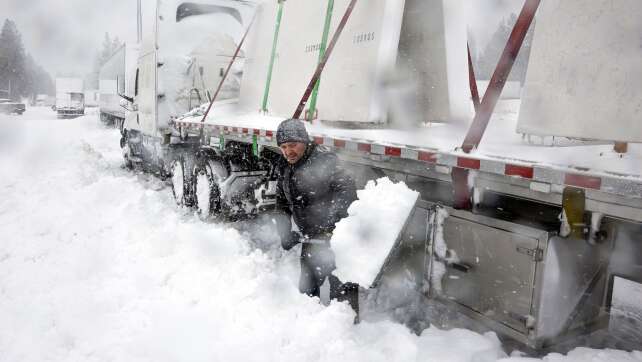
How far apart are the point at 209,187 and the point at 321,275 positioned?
3317 mm

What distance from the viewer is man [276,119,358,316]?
3.61m

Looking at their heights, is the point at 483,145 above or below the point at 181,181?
above

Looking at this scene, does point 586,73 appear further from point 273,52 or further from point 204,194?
point 204,194

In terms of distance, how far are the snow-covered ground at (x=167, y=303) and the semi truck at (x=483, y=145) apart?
43cm

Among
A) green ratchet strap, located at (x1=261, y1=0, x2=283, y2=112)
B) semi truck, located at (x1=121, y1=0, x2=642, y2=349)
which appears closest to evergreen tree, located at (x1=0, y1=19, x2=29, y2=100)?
green ratchet strap, located at (x1=261, y1=0, x2=283, y2=112)

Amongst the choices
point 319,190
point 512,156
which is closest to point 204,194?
point 319,190

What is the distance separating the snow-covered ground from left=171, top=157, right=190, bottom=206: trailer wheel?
1.18 feet

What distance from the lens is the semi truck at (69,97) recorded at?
42281mm

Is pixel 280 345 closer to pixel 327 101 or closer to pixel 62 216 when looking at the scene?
→ pixel 327 101

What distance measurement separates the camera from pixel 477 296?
3244 mm

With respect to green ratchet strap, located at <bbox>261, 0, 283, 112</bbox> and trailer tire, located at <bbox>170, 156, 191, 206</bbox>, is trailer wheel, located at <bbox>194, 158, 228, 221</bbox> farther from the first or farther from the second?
green ratchet strap, located at <bbox>261, 0, 283, 112</bbox>

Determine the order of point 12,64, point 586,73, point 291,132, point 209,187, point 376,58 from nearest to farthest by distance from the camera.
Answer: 1. point 586,73
2. point 291,132
3. point 376,58
4. point 209,187
5. point 12,64

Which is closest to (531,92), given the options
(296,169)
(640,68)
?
(640,68)

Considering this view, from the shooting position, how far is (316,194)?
3650 mm
